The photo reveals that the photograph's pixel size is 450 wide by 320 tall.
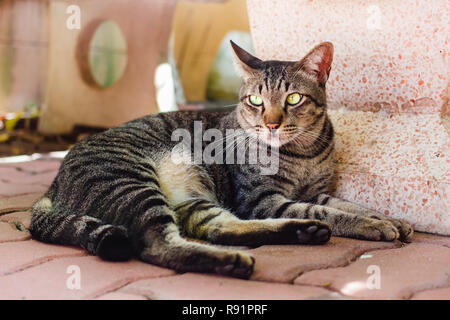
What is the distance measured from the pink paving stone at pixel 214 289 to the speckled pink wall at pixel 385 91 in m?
0.98

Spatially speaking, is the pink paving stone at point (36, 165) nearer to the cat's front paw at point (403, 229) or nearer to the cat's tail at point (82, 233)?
the cat's tail at point (82, 233)

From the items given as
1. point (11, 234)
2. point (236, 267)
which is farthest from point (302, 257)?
point (11, 234)

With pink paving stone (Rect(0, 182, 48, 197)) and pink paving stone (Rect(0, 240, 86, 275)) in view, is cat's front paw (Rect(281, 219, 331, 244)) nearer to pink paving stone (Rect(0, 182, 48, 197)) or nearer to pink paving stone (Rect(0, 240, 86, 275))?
pink paving stone (Rect(0, 240, 86, 275))

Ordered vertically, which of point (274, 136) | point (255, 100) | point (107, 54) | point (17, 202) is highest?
point (107, 54)

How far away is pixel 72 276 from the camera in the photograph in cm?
164

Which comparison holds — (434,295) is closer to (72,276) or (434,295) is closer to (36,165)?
(72,276)

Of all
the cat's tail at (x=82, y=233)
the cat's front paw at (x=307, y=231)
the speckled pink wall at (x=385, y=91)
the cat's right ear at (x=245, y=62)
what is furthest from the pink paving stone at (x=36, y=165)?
the cat's front paw at (x=307, y=231)

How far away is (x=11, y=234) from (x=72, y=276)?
651 millimetres

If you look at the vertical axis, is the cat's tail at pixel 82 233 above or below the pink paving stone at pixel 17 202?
above

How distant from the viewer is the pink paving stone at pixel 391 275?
150 cm

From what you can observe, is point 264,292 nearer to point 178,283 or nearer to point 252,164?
point 178,283

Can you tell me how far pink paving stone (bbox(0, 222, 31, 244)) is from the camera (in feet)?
6.76

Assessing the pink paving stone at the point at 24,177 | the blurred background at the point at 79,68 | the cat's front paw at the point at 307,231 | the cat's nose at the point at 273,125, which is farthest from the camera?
Result: the blurred background at the point at 79,68

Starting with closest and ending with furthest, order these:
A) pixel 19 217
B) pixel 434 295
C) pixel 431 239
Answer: pixel 434 295 < pixel 431 239 < pixel 19 217
